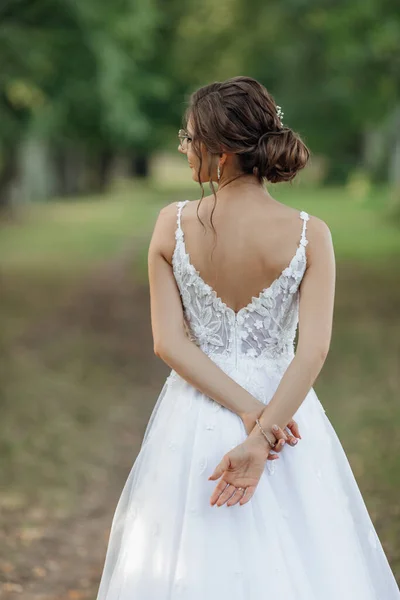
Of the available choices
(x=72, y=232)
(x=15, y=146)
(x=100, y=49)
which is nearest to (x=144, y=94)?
(x=15, y=146)

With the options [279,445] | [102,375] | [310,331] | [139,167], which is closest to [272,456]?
[279,445]

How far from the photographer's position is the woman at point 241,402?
9.42 ft

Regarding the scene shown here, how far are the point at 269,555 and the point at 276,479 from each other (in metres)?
0.23

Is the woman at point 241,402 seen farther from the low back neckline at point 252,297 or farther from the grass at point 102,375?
the grass at point 102,375

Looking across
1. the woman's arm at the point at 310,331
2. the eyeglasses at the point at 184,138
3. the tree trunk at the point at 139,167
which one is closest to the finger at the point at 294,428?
the woman's arm at the point at 310,331

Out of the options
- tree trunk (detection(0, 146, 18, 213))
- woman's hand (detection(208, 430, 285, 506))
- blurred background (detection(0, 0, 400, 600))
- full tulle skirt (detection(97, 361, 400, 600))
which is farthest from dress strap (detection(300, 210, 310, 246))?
tree trunk (detection(0, 146, 18, 213))

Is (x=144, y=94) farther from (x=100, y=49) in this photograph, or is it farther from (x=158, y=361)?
→ (x=158, y=361)

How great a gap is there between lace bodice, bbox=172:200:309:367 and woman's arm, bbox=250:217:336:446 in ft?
0.12

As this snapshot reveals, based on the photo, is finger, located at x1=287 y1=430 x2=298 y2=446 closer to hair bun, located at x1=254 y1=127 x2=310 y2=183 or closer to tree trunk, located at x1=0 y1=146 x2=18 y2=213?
hair bun, located at x1=254 y1=127 x2=310 y2=183

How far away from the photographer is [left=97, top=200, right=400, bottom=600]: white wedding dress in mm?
2898

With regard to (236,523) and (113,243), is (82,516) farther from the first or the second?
(113,243)

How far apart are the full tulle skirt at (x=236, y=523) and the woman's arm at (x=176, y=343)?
8 cm

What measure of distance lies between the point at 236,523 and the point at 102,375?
23.7 ft

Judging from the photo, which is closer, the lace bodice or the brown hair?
the brown hair
